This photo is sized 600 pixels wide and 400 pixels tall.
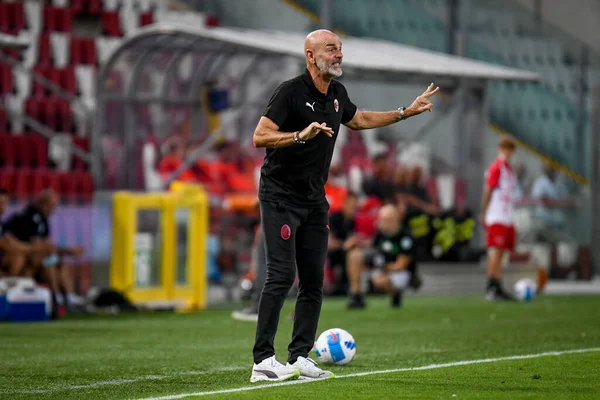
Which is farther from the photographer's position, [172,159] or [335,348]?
[172,159]

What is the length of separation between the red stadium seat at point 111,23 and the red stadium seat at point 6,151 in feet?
12.6

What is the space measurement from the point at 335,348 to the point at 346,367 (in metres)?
0.15

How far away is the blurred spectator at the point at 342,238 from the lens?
16.9m

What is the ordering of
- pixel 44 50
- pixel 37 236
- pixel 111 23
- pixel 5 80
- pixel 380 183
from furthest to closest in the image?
1. pixel 111 23
2. pixel 44 50
3. pixel 380 183
4. pixel 5 80
5. pixel 37 236

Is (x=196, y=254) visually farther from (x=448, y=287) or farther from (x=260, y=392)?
(x=260, y=392)

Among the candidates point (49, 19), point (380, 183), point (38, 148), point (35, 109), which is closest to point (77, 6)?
point (49, 19)

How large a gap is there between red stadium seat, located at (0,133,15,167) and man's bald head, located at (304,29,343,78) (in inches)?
458

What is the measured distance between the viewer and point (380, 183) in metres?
20.4

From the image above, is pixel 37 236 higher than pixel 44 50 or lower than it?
lower

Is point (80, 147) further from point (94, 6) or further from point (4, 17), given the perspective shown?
point (94, 6)

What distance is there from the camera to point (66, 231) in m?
16.0

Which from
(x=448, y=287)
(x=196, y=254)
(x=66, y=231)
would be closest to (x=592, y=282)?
(x=448, y=287)

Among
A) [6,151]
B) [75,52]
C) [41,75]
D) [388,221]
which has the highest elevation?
[75,52]

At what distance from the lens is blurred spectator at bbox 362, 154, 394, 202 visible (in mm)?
20391
